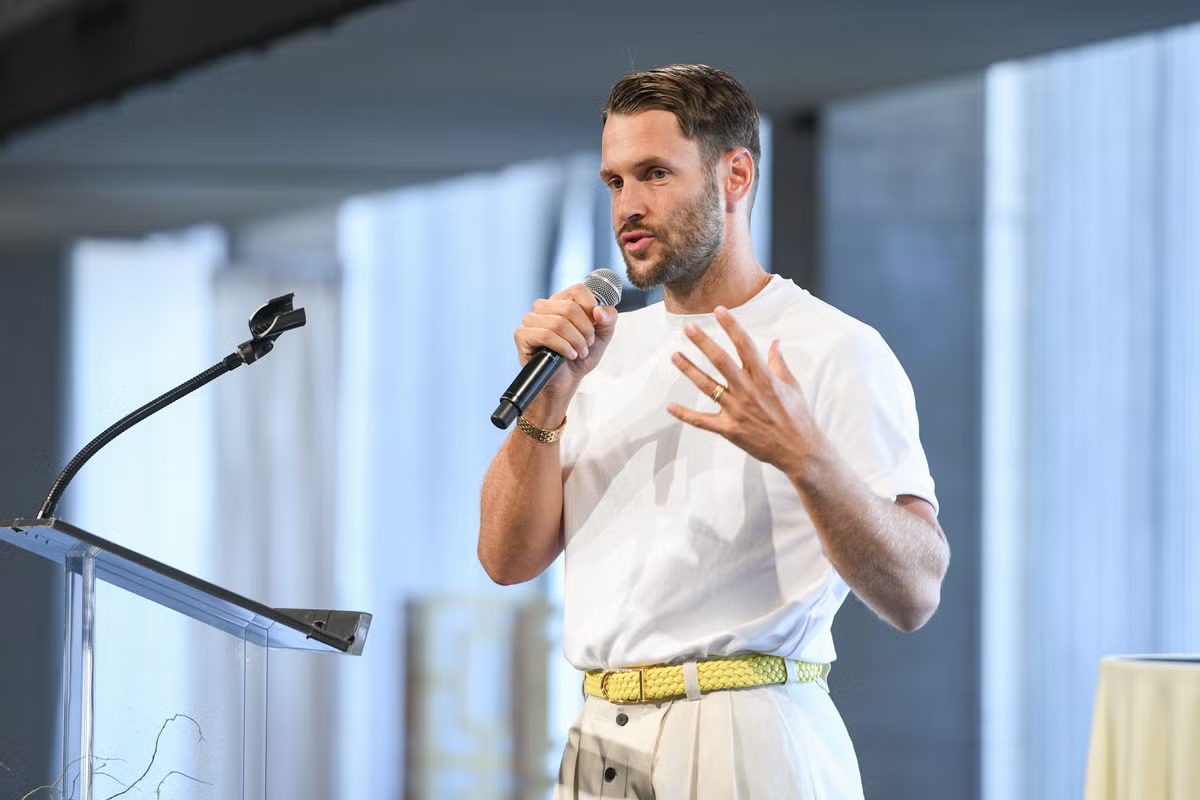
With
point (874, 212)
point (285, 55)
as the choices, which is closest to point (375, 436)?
point (285, 55)

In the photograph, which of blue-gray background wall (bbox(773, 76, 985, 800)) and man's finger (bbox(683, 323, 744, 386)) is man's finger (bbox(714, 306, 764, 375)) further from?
blue-gray background wall (bbox(773, 76, 985, 800))

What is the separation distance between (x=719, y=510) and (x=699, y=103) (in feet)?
1.56

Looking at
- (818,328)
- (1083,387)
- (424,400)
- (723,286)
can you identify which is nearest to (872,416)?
(818,328)

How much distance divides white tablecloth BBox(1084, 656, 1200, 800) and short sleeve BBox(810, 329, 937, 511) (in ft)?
1.73

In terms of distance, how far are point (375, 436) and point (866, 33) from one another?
238 centimetres

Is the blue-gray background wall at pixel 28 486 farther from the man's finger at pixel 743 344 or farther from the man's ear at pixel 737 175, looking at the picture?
the man's ear at pixel 737 175

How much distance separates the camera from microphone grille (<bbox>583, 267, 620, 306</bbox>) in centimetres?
186

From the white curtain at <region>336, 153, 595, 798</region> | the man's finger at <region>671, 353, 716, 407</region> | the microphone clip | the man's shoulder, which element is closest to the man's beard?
the man's shoulder

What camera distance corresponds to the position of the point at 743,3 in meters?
3.79

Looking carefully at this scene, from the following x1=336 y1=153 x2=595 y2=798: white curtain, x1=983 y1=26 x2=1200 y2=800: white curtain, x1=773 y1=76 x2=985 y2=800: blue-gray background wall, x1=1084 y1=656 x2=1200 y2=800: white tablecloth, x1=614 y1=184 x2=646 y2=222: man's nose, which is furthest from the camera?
x1=336 y1=153 x2=595 y2=798: white curtain

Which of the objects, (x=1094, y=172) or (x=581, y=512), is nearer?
(x=581, y=512)

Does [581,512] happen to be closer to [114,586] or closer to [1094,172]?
[114,586]

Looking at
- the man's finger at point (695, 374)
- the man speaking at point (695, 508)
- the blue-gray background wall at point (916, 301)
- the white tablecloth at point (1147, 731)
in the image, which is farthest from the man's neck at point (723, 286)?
the blue-gray background wall at point (916, 301)

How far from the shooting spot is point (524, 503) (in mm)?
1881
